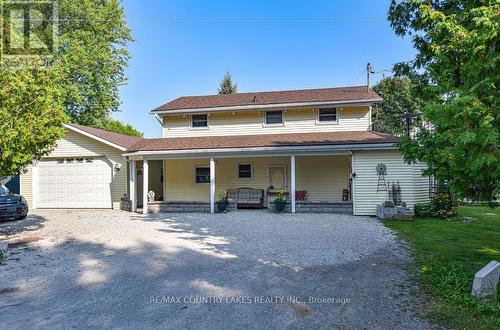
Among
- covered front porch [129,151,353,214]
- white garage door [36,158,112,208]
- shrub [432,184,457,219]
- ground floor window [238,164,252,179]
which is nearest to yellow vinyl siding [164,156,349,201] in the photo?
covered front porch [129,151,353,214]

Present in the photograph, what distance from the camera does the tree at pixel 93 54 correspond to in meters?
24.0

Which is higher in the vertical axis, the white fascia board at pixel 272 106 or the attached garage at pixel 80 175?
the white fascia board at pixel 272 106

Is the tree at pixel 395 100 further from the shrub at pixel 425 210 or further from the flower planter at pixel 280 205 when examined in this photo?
the flower planter at pixel 280 205

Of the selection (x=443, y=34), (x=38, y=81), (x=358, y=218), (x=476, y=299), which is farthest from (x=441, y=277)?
(x=38, y=81)

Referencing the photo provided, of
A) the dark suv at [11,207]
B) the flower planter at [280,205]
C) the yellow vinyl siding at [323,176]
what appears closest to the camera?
the dark suv at [11,207]

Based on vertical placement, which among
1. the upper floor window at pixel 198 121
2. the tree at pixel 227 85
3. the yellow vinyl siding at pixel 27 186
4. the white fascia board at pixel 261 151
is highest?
the tree at pixel 227 85

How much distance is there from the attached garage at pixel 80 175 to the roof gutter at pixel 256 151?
6.51ft

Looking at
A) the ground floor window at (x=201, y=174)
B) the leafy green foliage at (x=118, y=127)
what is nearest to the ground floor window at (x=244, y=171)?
the ground floor window at (x=201, y=174)

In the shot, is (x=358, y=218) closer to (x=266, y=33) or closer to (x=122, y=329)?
(x=122, y=329)

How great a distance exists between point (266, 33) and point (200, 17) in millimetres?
4092

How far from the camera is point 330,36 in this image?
1789 centimetres

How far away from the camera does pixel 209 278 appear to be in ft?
17.9

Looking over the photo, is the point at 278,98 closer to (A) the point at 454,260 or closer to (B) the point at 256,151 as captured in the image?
(B) the point at 256,151

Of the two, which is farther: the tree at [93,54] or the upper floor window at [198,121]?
the tree at [93,54]
